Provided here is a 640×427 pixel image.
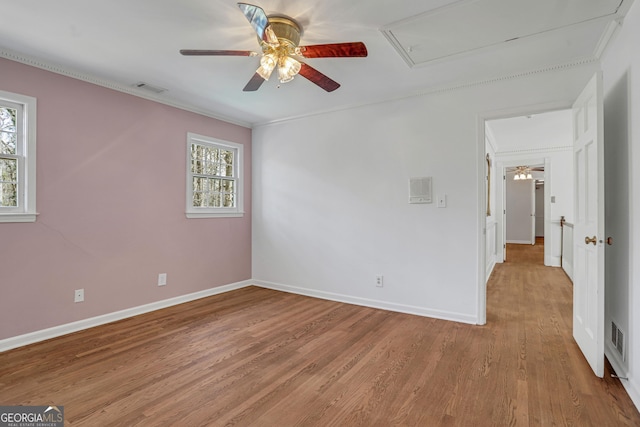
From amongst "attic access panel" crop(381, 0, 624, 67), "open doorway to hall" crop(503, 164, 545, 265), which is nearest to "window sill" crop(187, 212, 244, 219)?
"attic access panel" crop(381, 0, 624, 67)

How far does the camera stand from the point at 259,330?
3125 millimetres

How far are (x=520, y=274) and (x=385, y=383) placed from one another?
4.82 meters

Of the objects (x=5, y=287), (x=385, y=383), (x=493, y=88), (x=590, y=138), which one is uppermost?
(x=493, y=88)

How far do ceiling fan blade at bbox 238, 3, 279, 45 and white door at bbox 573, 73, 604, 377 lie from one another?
2253 millimetres

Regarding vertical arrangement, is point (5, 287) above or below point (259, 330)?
above

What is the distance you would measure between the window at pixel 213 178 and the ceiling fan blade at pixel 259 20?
99.6 inches

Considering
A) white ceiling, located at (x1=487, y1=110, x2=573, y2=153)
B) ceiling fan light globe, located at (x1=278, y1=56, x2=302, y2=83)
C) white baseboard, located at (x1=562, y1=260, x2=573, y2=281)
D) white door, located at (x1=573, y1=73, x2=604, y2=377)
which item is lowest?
white baseboard, located at (x1=562, y1=260, x2=573, y2=281)

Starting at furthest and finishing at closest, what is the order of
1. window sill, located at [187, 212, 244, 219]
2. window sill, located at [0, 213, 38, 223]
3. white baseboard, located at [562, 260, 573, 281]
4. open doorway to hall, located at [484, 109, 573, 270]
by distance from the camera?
white baseboard, located at [562, 260, 573, 281] < open doorway to hall, located at [484, 109, 573, 270] < window sill, located at [187, 212, 244, 219] < window sill, located at [0, 213, 38, 223]

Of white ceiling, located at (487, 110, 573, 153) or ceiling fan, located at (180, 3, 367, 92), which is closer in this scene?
ceiling fan, located at (180, 3, 367, 92)

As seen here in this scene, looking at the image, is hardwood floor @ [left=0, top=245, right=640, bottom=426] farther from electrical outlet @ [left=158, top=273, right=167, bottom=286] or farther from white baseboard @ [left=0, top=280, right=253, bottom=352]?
electrical outlet @ [left=158, top=273, right=167, bottom=286]

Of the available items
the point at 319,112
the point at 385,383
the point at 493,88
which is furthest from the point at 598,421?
the point at 319,112

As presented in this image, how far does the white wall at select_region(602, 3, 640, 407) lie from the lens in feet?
6.35

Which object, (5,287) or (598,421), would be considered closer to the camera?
(598,421)

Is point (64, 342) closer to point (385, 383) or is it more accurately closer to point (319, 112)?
point (385, 383)
